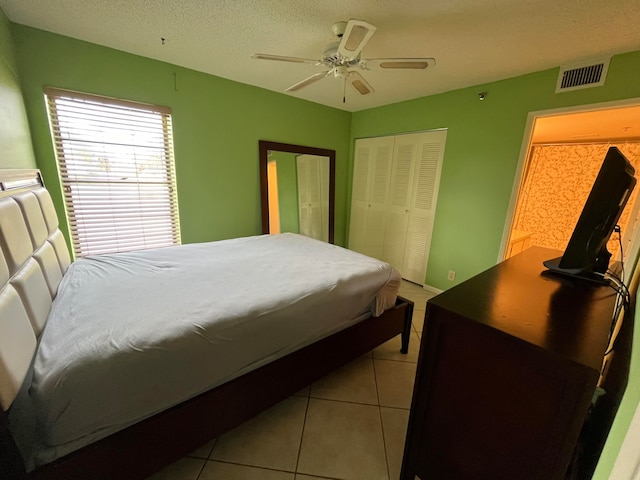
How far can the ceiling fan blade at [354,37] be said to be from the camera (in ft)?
4.15

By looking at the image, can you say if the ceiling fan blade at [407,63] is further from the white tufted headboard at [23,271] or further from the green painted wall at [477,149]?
the white tufted headboard at [23,271]

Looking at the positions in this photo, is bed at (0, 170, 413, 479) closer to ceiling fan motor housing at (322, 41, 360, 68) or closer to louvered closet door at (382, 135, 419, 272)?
ceiling fan motor housing at (322, 41, 360, 68)

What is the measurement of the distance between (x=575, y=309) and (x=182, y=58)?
10.3ft

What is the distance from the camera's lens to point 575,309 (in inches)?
37.3

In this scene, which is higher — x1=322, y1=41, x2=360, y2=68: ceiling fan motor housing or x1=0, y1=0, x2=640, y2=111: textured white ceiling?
x1=0, y1=0, x2=640, y2=111: textured white ceiling

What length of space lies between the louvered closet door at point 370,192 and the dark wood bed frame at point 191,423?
220cm

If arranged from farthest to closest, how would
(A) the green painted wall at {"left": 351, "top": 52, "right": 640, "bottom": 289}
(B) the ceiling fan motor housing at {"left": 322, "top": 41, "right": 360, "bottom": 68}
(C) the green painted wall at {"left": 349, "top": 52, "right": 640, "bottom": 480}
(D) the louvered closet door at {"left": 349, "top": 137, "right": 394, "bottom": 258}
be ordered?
(D) the louvered closet door at {"left": 349, "top": 137, "right": 394, "bottom": 258} → (A) the green painted wall at {"left": 351, "top": 52, "right": 640, "bottom": 289} → (C) the green painted wall at {"left": 349, "top": 52, "right": 640, "bottom": 480} → (B) the ceiling fan motor housing at {"left": 322, "top": 41, "right": 360, "bottom": 68}

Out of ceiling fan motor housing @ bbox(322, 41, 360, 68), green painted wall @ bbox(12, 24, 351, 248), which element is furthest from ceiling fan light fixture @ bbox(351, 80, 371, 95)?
green painted wall @ bbox(12, 24, 351, 248)

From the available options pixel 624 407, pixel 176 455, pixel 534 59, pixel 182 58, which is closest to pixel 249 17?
pixel 182 58

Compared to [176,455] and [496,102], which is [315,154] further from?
[176,455]

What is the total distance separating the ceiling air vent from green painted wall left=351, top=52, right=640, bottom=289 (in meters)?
0.04

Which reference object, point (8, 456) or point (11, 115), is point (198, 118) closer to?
point (11, 115)

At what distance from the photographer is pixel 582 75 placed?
2.02 meters

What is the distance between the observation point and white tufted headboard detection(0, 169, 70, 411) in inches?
31.9
